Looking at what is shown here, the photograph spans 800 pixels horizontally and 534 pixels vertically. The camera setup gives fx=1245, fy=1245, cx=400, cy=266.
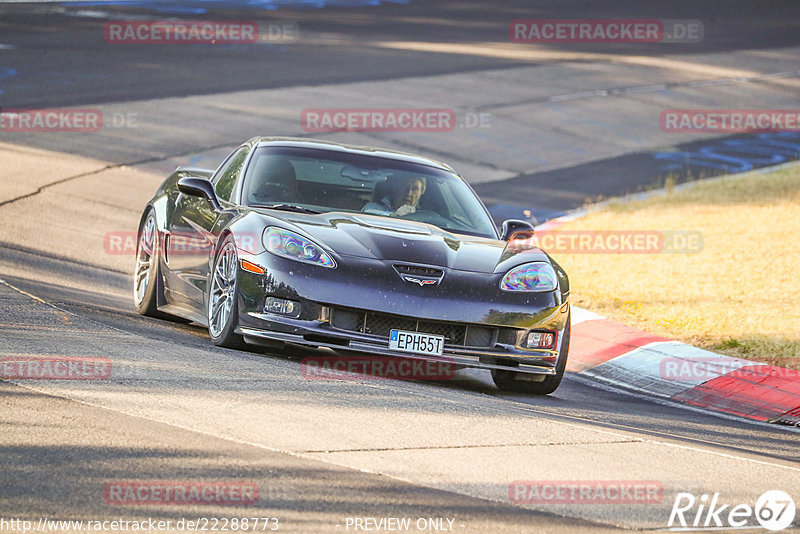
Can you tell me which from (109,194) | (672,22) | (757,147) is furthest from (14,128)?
(672,22)

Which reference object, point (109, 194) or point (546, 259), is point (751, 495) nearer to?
point (546, 259)

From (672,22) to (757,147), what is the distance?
16.1 metres

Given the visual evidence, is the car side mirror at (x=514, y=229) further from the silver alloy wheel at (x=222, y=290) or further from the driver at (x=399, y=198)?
the silver alloy wheel at (x=222, y=290)

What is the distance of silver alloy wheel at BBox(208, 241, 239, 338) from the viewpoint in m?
7.72

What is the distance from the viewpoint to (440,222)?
28.9 feet

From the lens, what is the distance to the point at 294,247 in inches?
299

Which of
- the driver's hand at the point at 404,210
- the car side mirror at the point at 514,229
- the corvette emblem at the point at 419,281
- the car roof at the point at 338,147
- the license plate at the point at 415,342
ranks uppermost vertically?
the car roof at the point at 338,147

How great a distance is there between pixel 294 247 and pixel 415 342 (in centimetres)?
96

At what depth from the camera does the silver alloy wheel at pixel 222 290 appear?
304 inches

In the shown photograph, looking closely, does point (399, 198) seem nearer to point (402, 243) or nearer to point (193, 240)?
point (402, 243)

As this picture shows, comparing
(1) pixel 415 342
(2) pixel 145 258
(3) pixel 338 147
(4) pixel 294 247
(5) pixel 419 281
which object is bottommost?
(1) pixel 415 342

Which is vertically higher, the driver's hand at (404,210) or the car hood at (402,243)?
the driver's hand at (404,210)

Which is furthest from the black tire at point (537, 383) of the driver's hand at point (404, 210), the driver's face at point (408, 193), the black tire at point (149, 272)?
the black tire at point (149, 272)

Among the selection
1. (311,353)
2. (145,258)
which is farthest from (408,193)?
(145,258)
